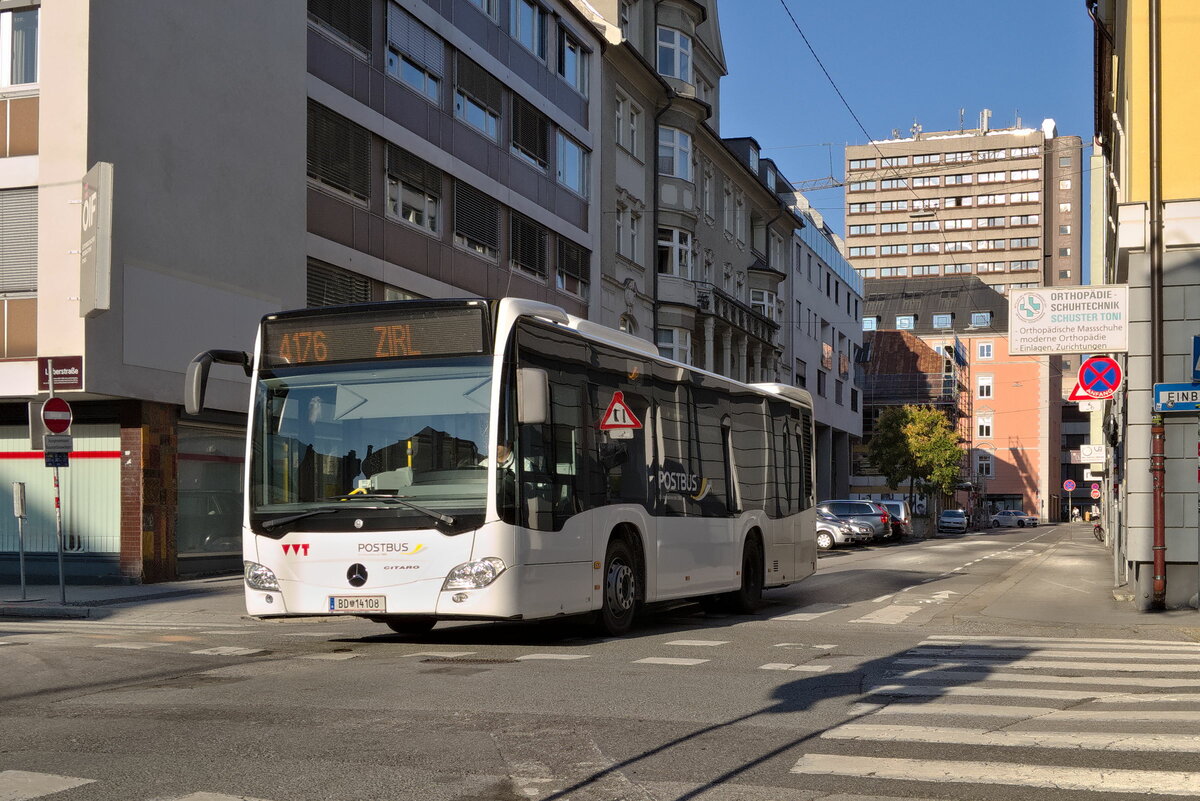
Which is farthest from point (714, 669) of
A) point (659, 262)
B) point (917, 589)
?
point (659, 262)

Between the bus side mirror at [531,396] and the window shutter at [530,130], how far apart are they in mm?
25472

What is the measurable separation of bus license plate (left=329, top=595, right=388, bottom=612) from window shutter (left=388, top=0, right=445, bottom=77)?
2066cm

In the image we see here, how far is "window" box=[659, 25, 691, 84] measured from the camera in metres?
49.0

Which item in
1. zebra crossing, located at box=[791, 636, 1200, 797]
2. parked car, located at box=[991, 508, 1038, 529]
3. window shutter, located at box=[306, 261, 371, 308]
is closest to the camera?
zebra crossing, located at box=[791, 636, 1200, 797]

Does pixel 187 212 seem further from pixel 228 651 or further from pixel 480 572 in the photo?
pixel 480 572

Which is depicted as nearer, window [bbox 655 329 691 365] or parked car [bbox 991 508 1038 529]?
window [bbox 655 329 691 365]

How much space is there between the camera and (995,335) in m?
123

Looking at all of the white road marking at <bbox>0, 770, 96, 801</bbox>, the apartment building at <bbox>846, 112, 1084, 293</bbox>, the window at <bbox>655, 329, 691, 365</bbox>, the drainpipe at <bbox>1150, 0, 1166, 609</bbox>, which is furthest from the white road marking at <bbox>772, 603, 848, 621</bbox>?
the apartment building at <bbox>846, 112, 1084, 293</bbox>


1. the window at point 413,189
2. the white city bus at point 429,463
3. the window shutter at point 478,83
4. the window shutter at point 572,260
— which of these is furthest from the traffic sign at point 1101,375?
the window shutter at point 572,260

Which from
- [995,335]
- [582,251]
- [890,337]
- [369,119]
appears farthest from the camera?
[995,335]

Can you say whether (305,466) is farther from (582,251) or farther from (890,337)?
(890,337)

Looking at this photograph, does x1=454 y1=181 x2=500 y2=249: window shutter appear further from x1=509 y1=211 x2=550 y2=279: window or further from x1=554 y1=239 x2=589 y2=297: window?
x1=554 y1=239 x2=589 y2=297: window

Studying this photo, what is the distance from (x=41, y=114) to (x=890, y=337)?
95987mm

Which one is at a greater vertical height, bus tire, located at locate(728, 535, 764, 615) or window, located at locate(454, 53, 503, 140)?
window, located at locate(454, 53, 503, 140)
